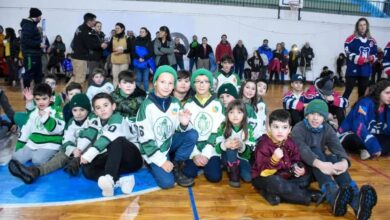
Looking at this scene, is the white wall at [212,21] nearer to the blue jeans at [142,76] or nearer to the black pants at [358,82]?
the blue jeans at [142,76]

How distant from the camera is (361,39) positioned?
16.5ft

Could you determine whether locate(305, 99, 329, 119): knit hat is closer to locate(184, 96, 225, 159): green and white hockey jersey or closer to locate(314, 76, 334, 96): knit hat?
locate(184, 96, 225, 159): green and white hockey jersey

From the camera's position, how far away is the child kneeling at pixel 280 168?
2.72 m

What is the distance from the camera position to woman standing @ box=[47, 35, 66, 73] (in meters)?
10.5

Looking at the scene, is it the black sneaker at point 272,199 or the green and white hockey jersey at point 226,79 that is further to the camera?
the green and white hockey jersey at point 226,79

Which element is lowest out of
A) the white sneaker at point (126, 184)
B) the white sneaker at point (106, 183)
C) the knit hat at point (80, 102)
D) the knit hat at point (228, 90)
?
the white sneaker at point (126, 184)

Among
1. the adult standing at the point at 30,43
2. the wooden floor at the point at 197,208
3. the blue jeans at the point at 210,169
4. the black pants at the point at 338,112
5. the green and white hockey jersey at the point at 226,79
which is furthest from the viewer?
the adult standing at the point at 30,43

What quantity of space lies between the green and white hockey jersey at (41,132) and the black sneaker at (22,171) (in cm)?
50

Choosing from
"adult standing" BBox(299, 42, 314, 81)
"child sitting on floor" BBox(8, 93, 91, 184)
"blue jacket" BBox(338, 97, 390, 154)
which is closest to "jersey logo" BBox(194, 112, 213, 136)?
"child sitting on floor" BBox(8, 93, 91, 184)

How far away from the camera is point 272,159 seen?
2748 mm

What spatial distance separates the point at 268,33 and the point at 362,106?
347 inches

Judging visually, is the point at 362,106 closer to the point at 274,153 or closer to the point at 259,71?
the point at 274,153

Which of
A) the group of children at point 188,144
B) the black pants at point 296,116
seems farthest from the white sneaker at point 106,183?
the black pants at point 296,116

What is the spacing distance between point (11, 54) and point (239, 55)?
6.41 metres
